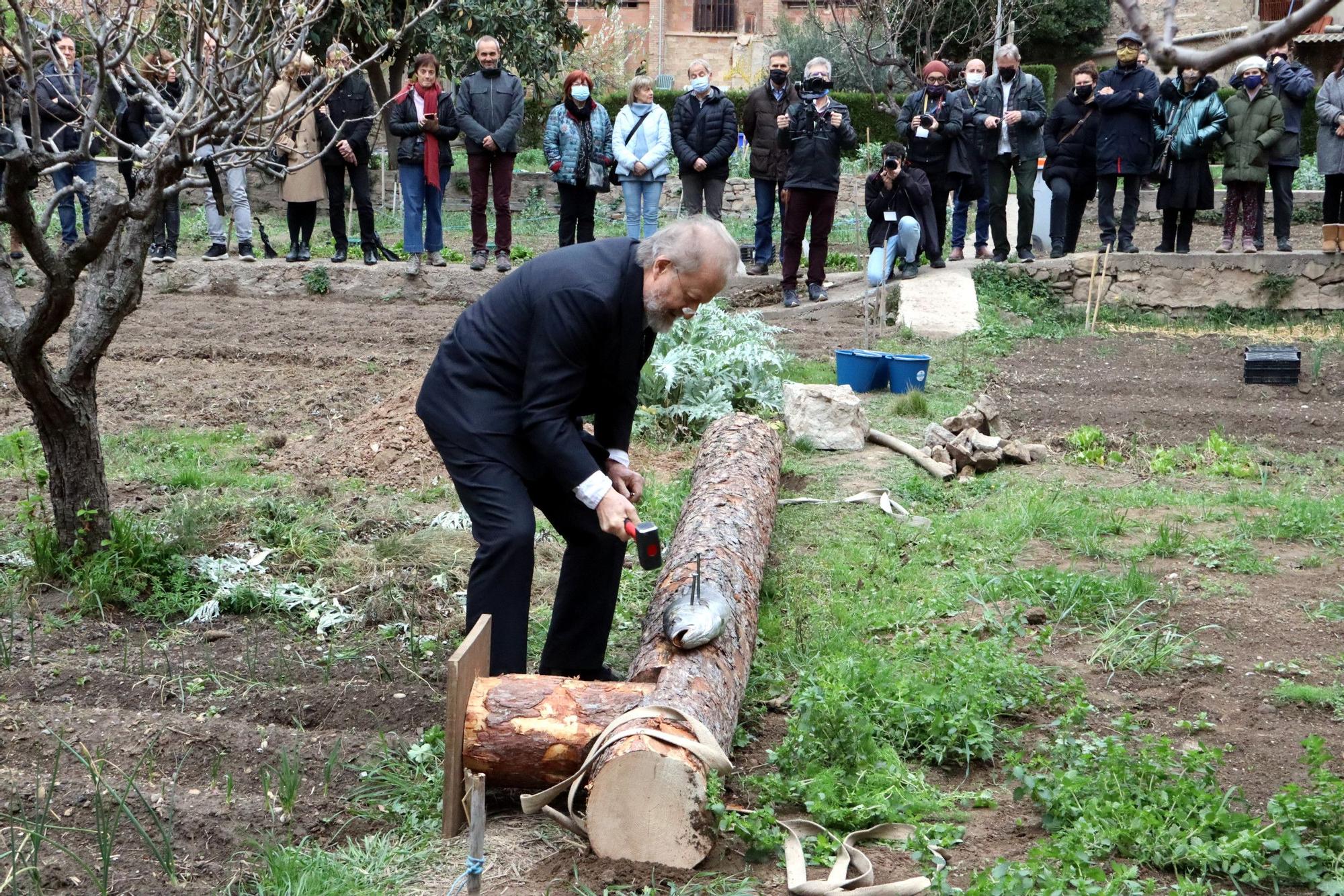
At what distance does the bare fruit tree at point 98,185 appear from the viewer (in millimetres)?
4359

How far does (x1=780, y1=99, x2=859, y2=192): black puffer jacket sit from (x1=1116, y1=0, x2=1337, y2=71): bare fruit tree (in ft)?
31.3

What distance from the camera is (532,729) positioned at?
345 centimetres

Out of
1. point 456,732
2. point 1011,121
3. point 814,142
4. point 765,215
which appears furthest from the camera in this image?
point 765,215

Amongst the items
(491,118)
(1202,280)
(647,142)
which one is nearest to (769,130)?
(647,142)

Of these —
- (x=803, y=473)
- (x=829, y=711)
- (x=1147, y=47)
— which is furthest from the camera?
(x=803, y=473)

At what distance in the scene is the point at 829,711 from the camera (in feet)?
12.1

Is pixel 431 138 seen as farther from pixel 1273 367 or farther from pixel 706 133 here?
pixel 1273 367

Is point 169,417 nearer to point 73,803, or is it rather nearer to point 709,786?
point 73,803

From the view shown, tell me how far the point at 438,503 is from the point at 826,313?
6344mm

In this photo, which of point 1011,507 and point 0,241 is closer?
point 0,241

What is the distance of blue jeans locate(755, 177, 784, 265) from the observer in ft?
40.8

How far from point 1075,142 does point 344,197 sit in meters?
7.27

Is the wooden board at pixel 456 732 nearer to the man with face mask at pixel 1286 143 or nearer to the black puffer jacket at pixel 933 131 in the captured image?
the black puffer jacket at pixel 933 131

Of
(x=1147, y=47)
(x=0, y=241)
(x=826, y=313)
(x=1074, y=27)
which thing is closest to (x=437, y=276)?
(x=826, y=313)
